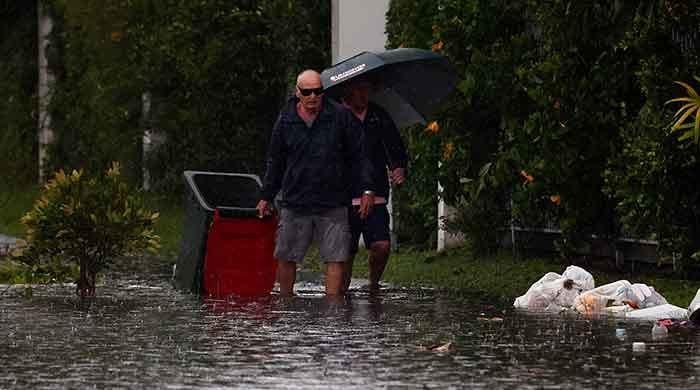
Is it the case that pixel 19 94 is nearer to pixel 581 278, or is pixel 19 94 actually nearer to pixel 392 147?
pixel 392 147

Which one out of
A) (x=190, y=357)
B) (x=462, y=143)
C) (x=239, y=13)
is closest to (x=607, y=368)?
(x=190, y=357)

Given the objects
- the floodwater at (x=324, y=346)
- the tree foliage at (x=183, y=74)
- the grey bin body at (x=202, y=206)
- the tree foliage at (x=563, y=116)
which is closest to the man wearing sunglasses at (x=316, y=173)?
the floodwater at (x=324, y=346)

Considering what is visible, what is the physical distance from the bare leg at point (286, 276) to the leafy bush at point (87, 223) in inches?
41.3

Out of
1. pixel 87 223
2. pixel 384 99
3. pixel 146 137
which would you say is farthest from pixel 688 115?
pixel 146 137

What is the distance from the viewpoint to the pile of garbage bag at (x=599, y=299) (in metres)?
13.4

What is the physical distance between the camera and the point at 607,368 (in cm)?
1030

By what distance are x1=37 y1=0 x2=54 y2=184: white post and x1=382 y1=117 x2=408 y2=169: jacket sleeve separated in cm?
2231

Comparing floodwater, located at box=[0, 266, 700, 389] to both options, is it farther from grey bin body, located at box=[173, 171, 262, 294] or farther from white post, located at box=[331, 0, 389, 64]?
white post, located at box=[331, 0, 389, 64]

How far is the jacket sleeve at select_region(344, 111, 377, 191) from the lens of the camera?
15156 millimetres

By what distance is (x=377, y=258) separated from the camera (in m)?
16.0

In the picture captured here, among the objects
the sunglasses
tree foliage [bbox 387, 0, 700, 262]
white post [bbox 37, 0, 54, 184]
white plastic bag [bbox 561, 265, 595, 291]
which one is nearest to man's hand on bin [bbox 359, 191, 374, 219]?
the sunglasses

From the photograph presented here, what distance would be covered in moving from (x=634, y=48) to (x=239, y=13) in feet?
40.1

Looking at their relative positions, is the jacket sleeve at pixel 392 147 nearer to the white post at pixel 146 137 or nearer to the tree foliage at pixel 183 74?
the tree foliage at pixel 183 74

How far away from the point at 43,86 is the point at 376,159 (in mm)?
23406
